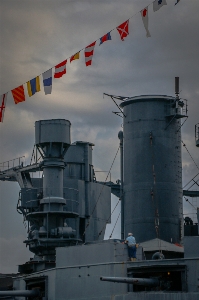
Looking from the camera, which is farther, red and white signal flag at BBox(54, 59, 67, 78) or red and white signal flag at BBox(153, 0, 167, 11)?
red and white signal flag at BBox(54, 59, 67, 78)

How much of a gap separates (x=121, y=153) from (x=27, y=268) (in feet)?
23.1

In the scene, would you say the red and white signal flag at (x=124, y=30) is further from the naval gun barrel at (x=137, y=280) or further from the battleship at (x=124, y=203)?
the naval gun barrel at (x=137, y=280)

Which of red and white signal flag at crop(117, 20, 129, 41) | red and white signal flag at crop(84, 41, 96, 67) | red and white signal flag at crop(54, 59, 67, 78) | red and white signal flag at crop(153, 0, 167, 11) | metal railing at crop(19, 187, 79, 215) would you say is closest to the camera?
red and white signal flag at crop(153, 0, 167, 11)

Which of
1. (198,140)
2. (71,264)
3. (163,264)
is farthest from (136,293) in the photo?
(198,140)

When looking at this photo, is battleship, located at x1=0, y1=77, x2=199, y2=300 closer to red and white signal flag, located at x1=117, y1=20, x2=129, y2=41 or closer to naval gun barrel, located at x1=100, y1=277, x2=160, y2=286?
naval gun barrel, located at x1=100, y1=277, x2=160, y2=286

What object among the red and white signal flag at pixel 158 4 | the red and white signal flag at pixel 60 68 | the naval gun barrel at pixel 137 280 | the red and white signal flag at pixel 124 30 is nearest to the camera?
the naval gun barrel at pixel 137 280

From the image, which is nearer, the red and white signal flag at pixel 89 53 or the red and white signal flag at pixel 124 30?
the red and white signal flag at pixel 124 30

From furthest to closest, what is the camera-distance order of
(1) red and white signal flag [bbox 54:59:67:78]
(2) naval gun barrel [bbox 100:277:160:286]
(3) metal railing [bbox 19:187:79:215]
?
(3) metal railing [bbox 19:187:79:215], (1) red and white signal flag [bbox 54:59:67:78], (2) naval gun barrel [bbox 100:277:160:286]

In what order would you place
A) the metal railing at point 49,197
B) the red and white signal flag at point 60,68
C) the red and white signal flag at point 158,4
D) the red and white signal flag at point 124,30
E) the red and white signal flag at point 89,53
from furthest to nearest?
1. the metal railing at point 49,197
2. the red and white signal flag at point 60,68
3. the red and white signal flag at point 89,53
4. the red and white signal flag at point 124,30
5. the red and white signal flag at point 158,4

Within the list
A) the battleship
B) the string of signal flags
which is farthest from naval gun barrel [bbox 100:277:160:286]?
the string of signal flags

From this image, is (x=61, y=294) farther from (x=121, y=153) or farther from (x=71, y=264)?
(x=121, y=153)

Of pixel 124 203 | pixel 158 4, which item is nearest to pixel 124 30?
pixel 158 4

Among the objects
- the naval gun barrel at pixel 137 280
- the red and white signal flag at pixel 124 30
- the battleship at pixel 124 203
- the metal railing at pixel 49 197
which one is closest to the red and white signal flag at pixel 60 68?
the red and white signal flag at pixel 124 30

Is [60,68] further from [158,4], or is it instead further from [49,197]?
[49,197]
